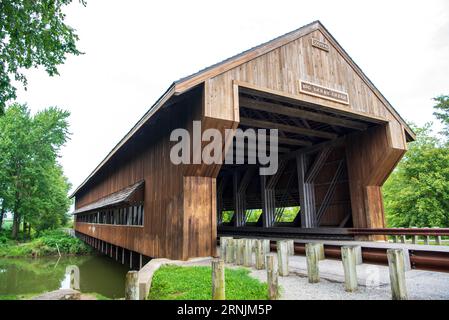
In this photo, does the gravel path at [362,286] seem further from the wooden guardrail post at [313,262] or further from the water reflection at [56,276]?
the water reflection at [56,276]

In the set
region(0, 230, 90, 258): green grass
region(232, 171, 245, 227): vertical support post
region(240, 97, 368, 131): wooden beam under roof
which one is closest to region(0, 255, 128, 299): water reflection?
region(0, 230, 90, 258): green grass

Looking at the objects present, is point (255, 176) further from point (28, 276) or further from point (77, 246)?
point (77, 246)

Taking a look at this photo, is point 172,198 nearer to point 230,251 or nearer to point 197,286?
point 230,251

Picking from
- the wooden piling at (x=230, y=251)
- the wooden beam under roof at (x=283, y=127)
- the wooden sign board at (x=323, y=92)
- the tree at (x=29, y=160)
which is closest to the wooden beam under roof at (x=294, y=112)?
the wooden beam under roof at (x=283, y=127)

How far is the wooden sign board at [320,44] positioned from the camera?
880 centimetres

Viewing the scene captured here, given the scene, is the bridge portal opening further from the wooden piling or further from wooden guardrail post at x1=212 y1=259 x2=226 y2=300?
wooden guardrail post at x1=212 y1=259 x2=226 y2=300

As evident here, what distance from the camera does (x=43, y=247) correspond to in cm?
2439

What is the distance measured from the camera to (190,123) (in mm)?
7434

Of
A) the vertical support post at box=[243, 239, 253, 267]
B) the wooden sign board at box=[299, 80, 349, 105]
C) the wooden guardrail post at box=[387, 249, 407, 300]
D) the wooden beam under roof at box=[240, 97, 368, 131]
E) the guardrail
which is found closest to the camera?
the wooden guardrail post at box=[387, 249, 407, 300]

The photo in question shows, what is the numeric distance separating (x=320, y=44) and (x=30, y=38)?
770 centimetres

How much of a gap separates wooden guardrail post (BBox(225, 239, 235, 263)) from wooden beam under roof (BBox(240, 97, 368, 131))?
3573 millimetres

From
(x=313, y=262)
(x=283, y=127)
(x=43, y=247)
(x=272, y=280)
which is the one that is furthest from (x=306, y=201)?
(x=43, y=247)

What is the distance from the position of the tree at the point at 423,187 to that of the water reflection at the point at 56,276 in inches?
631

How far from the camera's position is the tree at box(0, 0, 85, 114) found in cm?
693
